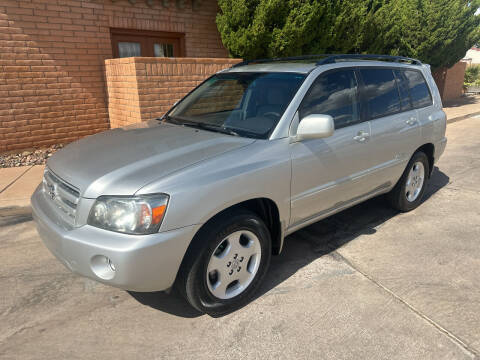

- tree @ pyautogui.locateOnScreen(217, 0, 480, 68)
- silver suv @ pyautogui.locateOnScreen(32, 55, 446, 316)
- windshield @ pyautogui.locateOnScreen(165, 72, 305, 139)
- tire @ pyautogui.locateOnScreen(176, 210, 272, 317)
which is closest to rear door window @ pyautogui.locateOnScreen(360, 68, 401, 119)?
silver suv @ pyautogui.locateOnScreen(32, 55, 446, 316)

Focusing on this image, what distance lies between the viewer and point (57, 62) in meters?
7.16

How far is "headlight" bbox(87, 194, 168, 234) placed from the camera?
2389 millimetres

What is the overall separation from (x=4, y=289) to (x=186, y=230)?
1874mm

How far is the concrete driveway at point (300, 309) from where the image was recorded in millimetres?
2570

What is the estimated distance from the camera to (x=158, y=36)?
8445 mm

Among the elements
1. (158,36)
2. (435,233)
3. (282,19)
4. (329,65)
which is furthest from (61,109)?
(435,233)

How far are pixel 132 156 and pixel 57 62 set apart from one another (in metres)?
5.36

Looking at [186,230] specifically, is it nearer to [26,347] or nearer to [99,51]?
[26,347]

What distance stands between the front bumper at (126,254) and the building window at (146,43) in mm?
6264

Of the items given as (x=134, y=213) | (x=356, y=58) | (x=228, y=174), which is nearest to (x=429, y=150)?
(x=356, y=58)

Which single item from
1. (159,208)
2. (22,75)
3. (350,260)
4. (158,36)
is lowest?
(350,260)

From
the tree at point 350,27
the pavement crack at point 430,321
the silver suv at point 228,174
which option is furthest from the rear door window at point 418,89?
the tree at point 350,27

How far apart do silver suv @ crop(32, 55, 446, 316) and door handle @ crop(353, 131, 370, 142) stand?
0.6 inches

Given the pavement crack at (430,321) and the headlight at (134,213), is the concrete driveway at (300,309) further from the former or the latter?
the headlight at (134,213)
